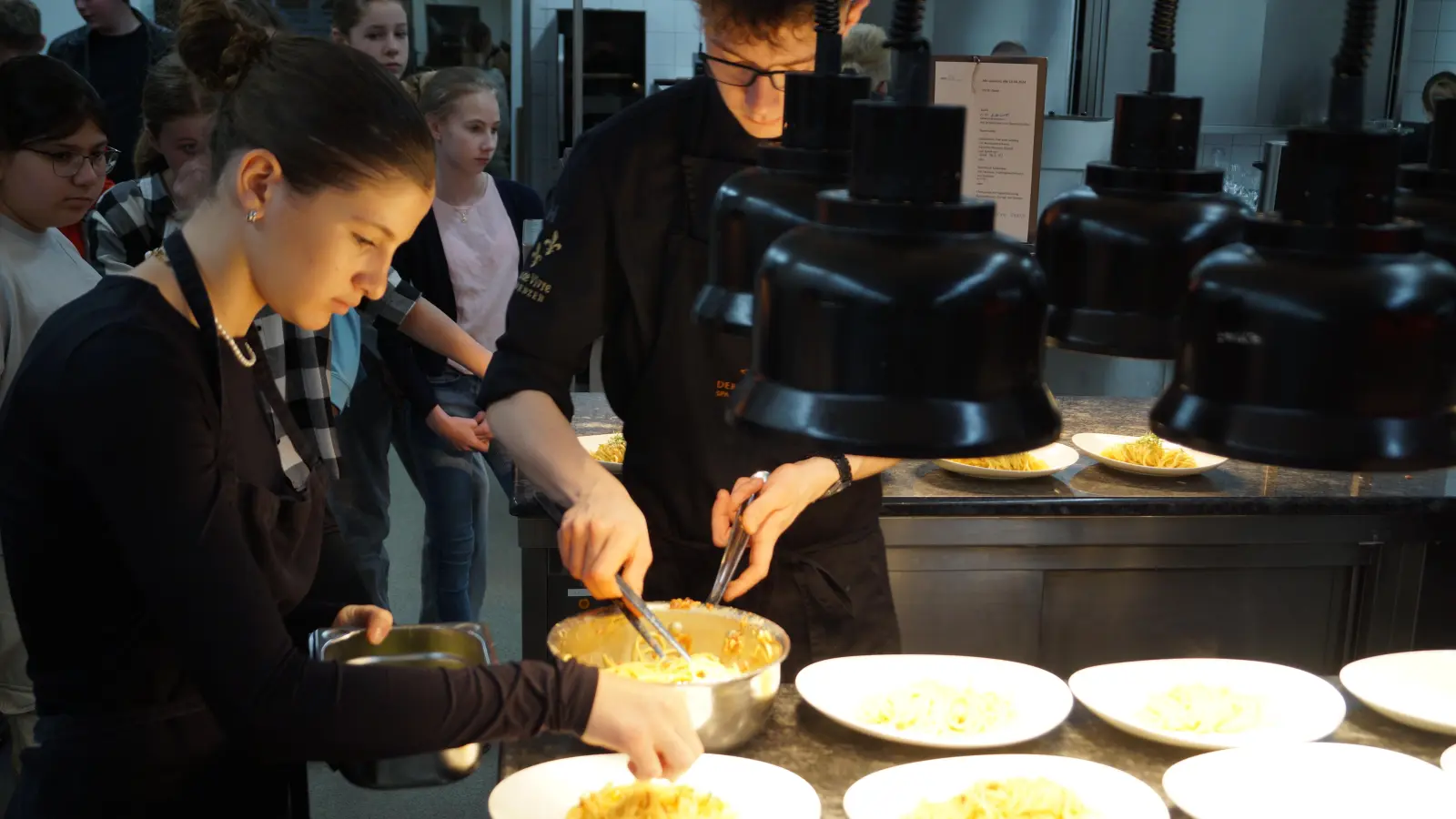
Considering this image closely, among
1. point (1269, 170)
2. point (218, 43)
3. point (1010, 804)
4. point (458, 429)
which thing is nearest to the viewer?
point (1010, 804)

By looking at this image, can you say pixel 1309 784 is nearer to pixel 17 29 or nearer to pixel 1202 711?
pixel 1202 711

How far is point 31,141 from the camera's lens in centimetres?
290

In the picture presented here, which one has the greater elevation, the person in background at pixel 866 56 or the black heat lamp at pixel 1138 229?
the person in background at pixel 866 56

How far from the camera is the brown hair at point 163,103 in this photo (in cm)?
316

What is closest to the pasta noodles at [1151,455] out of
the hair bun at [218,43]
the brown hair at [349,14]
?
the hair bun at [218,43]

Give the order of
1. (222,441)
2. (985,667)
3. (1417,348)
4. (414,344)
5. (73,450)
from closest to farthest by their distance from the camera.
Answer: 1. (1417,348)
2. (73,450)
3. (222,441)
4. (985,667)
5. (414,344)

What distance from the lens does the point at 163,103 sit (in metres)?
3.16

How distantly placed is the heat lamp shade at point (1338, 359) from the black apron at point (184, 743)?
1041mm

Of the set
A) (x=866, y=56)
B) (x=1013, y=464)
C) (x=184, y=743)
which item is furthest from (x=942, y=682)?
(x=866, y=56)

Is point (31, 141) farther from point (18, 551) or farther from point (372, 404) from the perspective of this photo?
point (18, 551)

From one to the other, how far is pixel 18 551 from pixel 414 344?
2593mm

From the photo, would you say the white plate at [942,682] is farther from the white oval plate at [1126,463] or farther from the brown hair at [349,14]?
the brown hair at [349,14]

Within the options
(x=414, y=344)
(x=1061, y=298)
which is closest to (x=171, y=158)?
(x=414, y=344)

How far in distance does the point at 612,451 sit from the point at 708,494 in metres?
1.05
